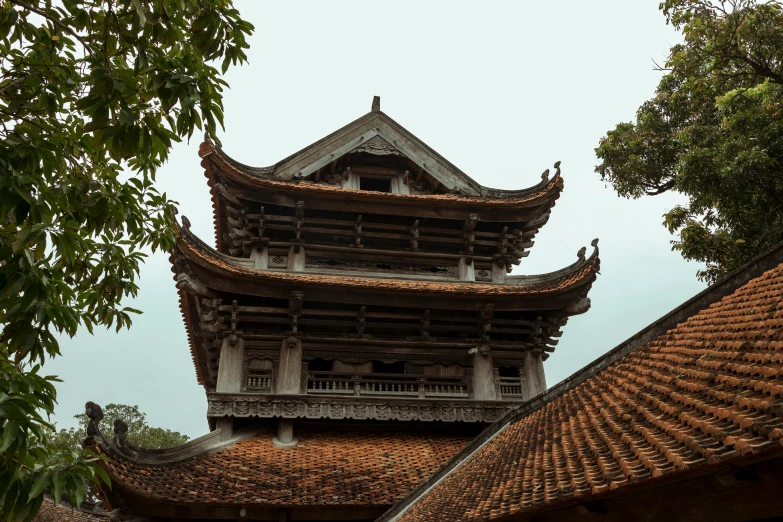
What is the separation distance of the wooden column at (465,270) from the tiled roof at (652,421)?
5.27m

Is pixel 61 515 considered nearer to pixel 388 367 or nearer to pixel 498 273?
pixel 388 367

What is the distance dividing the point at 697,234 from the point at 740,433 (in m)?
14.2

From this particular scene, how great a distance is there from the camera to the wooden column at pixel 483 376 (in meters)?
13.3

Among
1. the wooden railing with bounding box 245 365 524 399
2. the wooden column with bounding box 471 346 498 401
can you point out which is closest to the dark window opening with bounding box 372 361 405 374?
the wooden railing with bounding box 245 365 524 399

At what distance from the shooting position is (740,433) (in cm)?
370

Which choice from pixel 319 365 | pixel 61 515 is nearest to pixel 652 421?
pixel 319 365

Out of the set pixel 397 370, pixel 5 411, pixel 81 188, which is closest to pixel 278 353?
pixel 397 370

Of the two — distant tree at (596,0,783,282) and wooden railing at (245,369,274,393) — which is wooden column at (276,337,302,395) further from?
distant tree at (596,0,783,282)

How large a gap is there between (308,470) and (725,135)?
13.7 metres

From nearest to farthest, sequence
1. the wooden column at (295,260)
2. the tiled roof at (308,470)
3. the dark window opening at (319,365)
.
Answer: the tiled roof at (308,470) < the dark window opening at (319,365) < the wooden column at (295,260)

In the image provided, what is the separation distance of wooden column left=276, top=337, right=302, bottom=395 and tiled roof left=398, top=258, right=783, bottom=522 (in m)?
4.11

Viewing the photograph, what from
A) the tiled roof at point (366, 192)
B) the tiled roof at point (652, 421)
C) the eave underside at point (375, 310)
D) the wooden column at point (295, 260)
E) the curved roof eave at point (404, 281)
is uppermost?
the tiled roof at point (366, 192)

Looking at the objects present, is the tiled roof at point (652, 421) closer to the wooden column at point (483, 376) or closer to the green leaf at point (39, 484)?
the wooden column at point (483, 376)

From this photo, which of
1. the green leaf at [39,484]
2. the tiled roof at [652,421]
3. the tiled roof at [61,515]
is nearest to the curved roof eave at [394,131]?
the tiled roof at [652,421]
